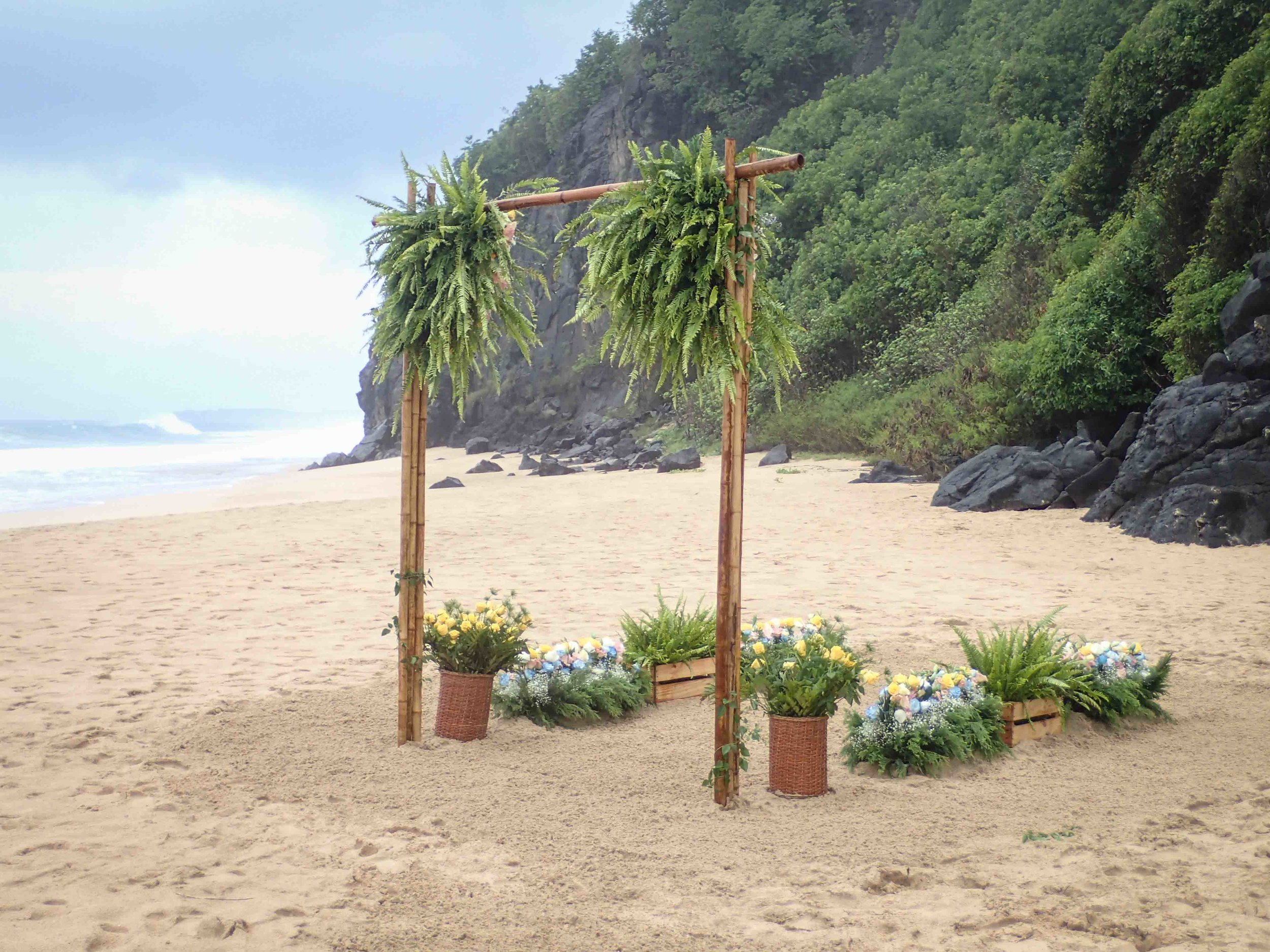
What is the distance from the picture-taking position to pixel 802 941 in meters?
3.84

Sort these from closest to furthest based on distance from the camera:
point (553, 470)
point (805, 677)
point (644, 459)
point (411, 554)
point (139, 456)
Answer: point (805, 677)
point (411, 554)
point (553, 470)
point (644, 459)
point (139, 456)

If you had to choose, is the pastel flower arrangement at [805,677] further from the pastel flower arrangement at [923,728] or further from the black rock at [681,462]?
the black rock at [681,462]

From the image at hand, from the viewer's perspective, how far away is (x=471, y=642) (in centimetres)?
617

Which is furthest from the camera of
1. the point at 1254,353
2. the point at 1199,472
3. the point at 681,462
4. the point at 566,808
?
the point at 681,462

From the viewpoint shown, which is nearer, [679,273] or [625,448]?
[679,273]

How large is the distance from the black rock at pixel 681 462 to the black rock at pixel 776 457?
5.38 ft

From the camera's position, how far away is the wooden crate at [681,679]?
6992 mm

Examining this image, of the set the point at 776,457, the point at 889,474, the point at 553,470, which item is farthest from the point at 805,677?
the point at 553,470

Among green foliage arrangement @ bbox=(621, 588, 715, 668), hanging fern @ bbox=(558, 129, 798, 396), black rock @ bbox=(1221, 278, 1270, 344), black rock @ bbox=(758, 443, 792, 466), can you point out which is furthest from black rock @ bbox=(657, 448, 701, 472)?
hanging fern @ bbox=(558, 129, 798, 396)

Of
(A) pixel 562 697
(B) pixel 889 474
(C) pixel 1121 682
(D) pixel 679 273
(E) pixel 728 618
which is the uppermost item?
(D) pixel 679 273

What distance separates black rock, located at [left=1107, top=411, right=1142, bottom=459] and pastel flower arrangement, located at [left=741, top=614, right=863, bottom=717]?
11.7 meters

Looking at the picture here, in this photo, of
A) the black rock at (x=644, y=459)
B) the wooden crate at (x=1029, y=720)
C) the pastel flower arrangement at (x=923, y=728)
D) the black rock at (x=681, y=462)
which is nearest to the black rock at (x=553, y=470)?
the black rock at (x=644, y=459)

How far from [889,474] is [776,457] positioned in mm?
5441

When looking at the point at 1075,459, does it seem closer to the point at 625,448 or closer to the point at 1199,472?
the point at 1199,472
